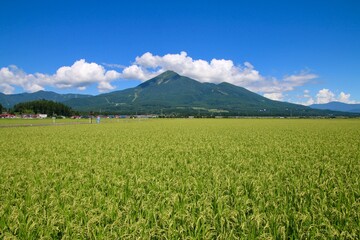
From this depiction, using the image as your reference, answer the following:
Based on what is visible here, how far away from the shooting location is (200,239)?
193 inches

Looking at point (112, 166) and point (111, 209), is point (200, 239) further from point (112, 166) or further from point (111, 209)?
point (112, 166)

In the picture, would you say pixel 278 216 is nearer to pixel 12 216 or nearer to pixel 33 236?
pixel 33 236

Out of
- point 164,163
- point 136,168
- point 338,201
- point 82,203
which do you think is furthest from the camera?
point 164,163

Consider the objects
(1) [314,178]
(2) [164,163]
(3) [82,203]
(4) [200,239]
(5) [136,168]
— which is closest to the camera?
A: (4) [200,239]

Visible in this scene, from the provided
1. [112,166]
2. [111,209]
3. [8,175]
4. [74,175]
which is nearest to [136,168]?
[112,166]

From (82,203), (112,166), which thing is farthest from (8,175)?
(82,203)

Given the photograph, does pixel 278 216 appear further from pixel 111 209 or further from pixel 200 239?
pixel 111 209

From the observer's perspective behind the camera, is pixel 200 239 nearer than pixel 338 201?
Yes

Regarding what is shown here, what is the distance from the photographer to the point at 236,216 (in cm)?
583

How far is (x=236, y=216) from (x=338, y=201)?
299 centimetres

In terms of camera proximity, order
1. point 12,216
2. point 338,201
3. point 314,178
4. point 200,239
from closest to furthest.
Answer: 1. point 200,239
2. point 12,216
3. point 338,201
4. point 314,178

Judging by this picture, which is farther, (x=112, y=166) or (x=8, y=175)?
(x=112, y=166)

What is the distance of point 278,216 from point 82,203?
442 cm

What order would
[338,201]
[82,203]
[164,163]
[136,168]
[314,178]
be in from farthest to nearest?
[164,163], [136,168], [314,178], [338,201], [82,203]
